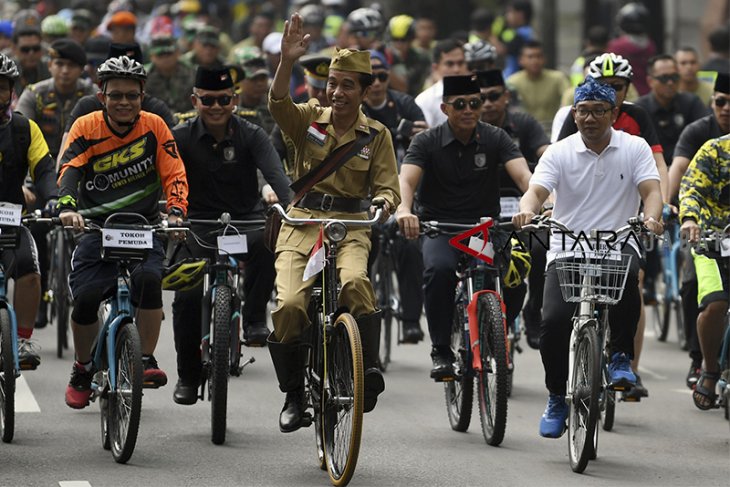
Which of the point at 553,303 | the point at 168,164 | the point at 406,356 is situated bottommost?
the point at 406,356

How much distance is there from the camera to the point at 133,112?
1048 cm

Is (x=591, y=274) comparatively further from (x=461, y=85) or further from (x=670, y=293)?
(x=670, y=293)

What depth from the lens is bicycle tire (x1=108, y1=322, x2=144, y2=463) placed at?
9586 mm

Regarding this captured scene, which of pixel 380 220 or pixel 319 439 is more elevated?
pixel 380 220

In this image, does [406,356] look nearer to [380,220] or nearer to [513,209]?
[513,209]

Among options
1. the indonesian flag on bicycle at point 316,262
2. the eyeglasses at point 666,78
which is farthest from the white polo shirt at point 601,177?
the eyeglasses at point 666,78

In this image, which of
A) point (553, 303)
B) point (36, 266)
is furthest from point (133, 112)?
point (553, 303)

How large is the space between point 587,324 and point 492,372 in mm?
1051

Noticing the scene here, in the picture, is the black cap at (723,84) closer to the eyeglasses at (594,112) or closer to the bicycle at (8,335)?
the eyeglasses at (594,112)

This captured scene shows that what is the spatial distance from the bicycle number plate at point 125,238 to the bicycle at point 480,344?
5.97ft

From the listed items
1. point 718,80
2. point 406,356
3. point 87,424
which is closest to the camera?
point 87,424

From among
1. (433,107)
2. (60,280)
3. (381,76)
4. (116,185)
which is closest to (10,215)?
(116,185)

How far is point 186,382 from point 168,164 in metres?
1.36

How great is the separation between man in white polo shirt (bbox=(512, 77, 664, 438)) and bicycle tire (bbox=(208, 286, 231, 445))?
1.77 metres
